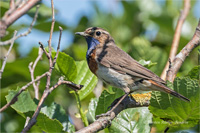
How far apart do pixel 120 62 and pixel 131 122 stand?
157 cm

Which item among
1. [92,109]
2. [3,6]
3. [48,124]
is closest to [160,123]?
[92,109]

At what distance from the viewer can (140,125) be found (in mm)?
3967

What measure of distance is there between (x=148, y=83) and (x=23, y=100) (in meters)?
1.93

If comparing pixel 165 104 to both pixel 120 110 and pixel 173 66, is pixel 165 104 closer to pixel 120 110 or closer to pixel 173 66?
pixel 120 110

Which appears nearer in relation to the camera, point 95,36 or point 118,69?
point 118,69

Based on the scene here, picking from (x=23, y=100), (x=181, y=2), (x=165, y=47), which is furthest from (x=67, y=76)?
(x=181, y=2)

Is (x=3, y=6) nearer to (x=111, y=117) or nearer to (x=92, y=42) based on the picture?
(x=92, y=42)

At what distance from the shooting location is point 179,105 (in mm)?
3750

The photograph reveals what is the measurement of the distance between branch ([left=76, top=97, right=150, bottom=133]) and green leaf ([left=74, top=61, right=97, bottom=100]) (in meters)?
0.46

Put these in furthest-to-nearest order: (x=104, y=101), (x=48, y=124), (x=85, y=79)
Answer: (x=85, y=79) → (x=104, y=101) → (x=48, y=124)

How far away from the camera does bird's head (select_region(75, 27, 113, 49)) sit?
579 centimetres

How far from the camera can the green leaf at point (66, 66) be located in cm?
415

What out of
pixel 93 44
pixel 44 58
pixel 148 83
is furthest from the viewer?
pixel 93 44

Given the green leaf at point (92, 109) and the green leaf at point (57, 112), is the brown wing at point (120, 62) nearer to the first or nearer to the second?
the green leaf at point (92, 109)
